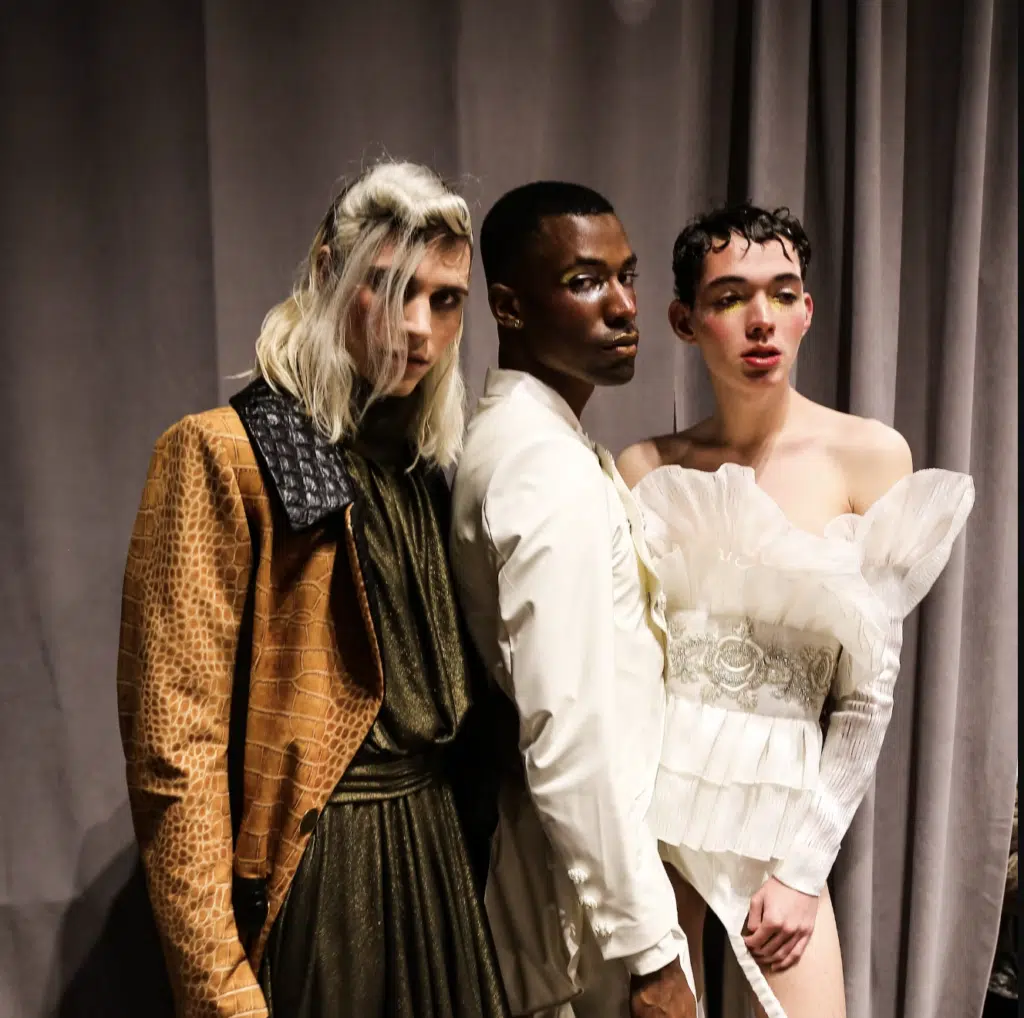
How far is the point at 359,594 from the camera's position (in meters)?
1.18

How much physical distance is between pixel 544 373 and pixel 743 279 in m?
0.33

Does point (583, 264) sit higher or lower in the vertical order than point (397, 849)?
higher

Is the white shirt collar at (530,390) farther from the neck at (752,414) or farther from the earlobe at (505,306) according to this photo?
the neck at (752,414)

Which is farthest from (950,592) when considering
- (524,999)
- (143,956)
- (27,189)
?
(27,189)

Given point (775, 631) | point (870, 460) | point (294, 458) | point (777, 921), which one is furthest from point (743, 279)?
point (777, 921)

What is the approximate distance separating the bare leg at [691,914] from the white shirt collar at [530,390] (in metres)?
0.67

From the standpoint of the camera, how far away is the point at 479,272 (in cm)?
194

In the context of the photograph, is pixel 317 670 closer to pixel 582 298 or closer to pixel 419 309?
pixel 419 309

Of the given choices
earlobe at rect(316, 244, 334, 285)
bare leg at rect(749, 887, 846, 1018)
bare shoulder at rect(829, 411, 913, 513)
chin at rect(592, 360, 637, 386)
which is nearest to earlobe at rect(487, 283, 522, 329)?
chin at rect(592, 360, 637, 386)

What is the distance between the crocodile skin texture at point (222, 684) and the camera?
3.67ft

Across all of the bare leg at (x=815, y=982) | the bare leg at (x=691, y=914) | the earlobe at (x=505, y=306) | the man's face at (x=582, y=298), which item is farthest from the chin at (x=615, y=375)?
the bare leg at (x=815, y=982)

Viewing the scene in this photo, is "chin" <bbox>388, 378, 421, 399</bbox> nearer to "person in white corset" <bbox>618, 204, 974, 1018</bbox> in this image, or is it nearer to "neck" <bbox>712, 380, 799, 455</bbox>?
"person in white corset" <bbox>618, 204, 974, 1018</bbox>

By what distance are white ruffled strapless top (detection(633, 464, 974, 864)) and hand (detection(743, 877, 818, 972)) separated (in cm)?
6

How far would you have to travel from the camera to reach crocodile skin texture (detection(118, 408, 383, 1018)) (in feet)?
3.67
